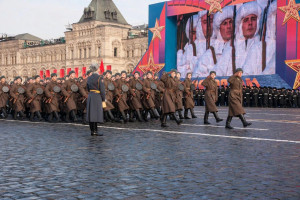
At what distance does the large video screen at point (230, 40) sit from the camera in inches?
1337

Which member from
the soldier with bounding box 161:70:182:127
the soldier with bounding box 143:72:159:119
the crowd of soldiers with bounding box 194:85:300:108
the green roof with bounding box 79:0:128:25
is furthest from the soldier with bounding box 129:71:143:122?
the green roof with bounding box 79:0:128:25

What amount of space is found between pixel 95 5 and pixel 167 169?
71.8m

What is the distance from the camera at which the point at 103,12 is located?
7538 centimetres

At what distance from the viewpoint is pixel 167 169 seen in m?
6.03

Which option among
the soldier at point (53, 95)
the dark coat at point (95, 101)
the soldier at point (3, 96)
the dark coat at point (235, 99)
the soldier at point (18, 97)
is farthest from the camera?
the soldier at point (3, 96)

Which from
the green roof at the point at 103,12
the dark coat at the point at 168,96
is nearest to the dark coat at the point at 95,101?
the dark coat at the point at 168,96

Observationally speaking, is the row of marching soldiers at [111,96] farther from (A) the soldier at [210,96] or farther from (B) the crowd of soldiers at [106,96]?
(A) the soldier at [210,96]

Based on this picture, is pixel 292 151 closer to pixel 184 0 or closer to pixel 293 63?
pixel 293 63

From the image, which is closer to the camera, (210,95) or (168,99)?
(168,99)

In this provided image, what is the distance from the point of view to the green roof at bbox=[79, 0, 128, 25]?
74.6 meters

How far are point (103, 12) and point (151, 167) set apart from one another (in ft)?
234

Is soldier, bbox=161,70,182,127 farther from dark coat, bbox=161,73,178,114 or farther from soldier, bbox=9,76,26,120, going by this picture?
soldier, bbox=9,76,26,120

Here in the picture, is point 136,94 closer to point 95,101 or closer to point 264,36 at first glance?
point 95,101

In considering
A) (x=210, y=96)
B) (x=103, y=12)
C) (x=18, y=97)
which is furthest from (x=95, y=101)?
(x=103, y=12)
